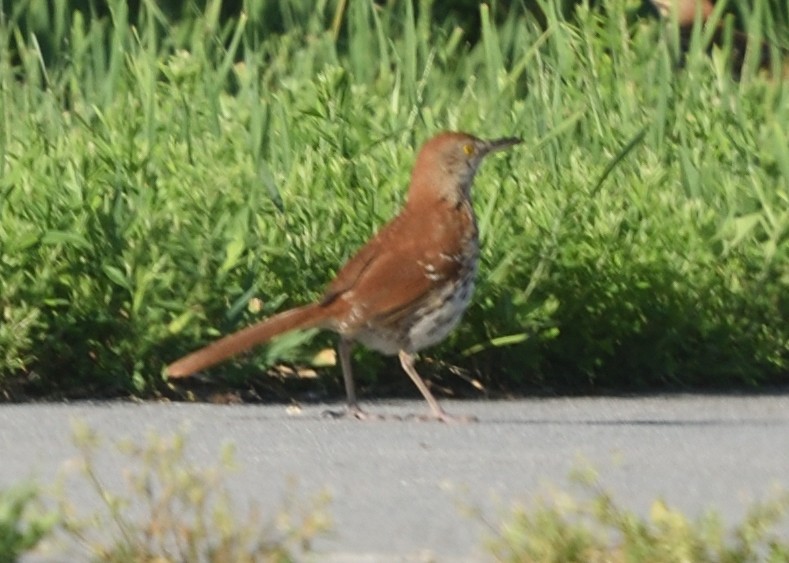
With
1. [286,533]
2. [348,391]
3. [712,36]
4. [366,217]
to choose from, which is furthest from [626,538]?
[712,36]

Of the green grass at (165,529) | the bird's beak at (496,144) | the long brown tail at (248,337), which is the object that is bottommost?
the long brown tail at (248,337)

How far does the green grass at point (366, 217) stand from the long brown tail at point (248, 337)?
27 cm

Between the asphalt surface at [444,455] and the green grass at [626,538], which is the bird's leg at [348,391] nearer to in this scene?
the asphalt surface at [444,455]

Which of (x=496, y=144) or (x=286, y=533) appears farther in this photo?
(x=496, y=144)

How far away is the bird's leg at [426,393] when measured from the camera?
20.5 ft

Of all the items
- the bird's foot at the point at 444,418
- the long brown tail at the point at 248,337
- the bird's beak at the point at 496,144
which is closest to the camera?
the long brown tail at the point at 248,337

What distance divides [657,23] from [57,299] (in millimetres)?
4418

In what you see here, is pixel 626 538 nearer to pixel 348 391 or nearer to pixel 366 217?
pixel 348 391

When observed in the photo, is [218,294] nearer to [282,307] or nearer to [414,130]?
[282,307]

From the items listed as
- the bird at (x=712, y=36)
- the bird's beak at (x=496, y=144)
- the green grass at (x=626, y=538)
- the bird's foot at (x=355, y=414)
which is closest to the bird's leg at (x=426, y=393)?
the bird's foot at (x=355, y=414)

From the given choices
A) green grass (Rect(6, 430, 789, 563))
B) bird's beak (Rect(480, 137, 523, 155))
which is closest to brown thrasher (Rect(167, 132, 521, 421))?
bird's beak (Rect(480, 137, 523, 155))

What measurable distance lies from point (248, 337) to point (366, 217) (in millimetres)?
961

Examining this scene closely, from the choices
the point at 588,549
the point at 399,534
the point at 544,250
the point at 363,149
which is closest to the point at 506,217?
the point at 544,250

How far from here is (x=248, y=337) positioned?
6.11 m
